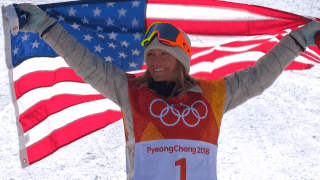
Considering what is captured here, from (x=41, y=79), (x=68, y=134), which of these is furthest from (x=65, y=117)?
(x=41, y=79)

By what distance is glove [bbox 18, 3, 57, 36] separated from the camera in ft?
7.03

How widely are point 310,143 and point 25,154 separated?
3750mm

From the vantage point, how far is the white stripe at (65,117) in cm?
281

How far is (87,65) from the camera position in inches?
88.7

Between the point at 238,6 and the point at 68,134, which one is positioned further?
the point at 68,134

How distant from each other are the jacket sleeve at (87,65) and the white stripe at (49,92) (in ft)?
2.34

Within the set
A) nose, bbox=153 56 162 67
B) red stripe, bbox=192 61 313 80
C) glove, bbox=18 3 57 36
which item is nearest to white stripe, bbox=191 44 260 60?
red stripe, bbox=192 61 313 80

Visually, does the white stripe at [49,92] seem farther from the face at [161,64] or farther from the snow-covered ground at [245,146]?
the snow-covered ground at [245,146]

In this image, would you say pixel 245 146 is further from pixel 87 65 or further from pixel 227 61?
pixel 87 65

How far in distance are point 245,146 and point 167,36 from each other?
118 inches

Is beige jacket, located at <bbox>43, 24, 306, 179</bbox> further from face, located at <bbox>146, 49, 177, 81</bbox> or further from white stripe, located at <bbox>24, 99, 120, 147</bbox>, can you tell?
white stripe, located at <bbox>24, 99, 120, 147</bbox>

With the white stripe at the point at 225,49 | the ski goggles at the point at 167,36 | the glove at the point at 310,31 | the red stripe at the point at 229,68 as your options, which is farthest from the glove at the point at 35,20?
the glove at the point at 310,31

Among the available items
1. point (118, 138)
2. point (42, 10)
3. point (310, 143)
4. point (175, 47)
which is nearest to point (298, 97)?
point (310, 143)

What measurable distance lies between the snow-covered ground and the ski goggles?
7.79 ft
